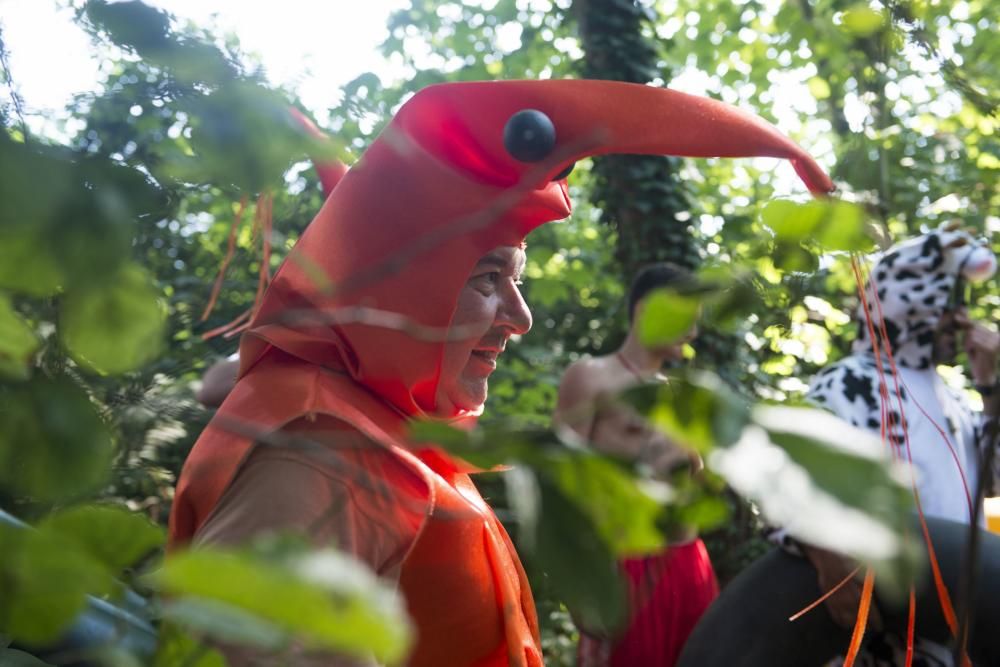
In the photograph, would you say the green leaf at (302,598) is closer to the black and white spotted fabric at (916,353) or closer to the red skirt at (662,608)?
the black and white spotted fabric at (916,353)

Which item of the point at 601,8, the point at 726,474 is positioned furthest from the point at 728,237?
the point at 726,474

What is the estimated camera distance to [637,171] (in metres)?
5.73

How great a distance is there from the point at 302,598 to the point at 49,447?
0.72 ft

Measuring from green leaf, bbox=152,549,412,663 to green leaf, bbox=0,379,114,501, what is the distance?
0.17 meters

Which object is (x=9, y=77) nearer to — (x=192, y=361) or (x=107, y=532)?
(x=107, y=532)

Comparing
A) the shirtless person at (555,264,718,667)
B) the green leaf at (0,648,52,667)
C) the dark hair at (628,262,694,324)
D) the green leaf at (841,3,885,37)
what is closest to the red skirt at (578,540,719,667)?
the shirtless person at (555,264,718,667)

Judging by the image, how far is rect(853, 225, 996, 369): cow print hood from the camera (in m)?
3.23

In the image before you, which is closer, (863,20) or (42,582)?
(42,582)

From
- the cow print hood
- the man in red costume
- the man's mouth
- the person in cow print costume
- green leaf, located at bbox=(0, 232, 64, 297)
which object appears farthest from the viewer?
the cow print hood

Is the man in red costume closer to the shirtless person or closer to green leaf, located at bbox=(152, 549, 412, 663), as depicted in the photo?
green leaf, located at bbox=(152, 549, 412, 663)

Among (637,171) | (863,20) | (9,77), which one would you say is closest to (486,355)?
(863,20)

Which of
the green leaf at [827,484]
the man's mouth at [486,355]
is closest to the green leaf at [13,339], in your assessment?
the green leaf at [827,484]

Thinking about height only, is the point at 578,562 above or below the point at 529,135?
below

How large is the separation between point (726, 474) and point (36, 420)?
13.1 inches
